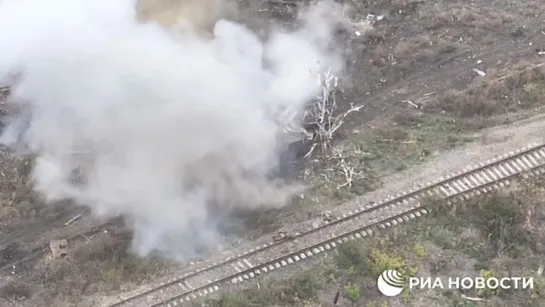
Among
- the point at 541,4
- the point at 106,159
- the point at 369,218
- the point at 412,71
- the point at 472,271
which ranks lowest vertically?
the point at 472,271

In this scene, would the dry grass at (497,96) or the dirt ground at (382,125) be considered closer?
the dirt ground at (382,125)

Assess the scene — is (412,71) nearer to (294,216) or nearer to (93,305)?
(294,216)

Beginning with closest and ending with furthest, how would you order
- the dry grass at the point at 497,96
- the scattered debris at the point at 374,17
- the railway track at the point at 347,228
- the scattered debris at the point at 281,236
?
1. the railway track at the point at 347,228
2. the scattered debris at the point at 281,236
3. the dry grass at the point at 497,96
4. the scattered debris at the point at 374,17

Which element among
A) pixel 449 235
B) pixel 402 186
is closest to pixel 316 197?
pixel 402 186

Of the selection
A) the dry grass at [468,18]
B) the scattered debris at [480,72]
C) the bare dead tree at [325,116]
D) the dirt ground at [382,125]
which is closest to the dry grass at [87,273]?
the dirt ground at [382,125]

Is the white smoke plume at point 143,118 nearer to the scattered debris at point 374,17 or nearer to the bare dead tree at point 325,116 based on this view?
the bare dead tree at point 325,116

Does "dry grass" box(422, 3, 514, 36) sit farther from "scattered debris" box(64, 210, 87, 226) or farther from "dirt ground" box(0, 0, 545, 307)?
"scattered debris" box(64, 210, 87, 226)

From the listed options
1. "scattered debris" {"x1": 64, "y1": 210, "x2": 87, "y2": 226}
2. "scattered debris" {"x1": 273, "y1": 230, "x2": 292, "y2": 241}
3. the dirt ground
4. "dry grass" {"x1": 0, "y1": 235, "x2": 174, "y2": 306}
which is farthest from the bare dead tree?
"scattered debris" {"x1": 64, "y1": 210, "x2": 87, "y2": 226}

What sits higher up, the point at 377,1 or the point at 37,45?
the point at 377,1
